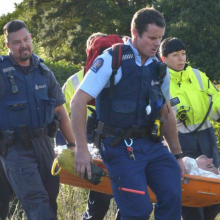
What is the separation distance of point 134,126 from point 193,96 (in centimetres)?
156

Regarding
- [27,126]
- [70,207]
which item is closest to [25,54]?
[27,126]

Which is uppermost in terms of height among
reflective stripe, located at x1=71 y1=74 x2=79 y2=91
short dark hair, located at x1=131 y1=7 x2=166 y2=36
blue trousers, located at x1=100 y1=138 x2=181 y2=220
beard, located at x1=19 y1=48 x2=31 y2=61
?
short dark hair, located at x1=131 y1=7 x2=166 y2=36

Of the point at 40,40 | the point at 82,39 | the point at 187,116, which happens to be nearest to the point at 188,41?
the point at 82,39

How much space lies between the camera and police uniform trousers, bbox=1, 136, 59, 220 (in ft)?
15.9

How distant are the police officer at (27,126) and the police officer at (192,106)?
1.28 m

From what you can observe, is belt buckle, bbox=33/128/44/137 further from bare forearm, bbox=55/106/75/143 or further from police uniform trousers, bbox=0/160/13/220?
police uniform trousers, bbox=0/160/13/220

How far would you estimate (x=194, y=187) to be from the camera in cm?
493

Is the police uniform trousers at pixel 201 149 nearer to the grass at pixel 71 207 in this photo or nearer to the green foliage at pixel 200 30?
the grass at pixel 71 207

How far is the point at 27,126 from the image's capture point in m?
4.94

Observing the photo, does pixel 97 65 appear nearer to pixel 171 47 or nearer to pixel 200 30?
pixel 171 47

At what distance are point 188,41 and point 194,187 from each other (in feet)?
86.9

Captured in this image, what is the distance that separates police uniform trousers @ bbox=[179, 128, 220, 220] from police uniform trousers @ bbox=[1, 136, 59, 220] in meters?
1.33

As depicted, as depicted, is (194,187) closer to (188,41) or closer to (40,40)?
(188,41)

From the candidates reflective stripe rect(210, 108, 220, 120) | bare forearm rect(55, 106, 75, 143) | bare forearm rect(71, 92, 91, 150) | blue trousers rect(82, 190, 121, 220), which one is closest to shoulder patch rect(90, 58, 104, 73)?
bare forearm rect(71, 92, 91, 150)
